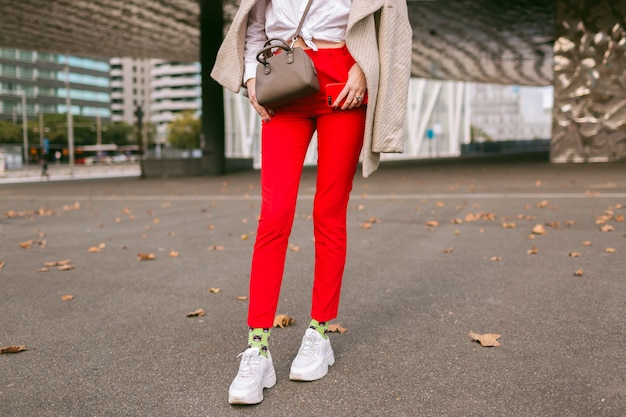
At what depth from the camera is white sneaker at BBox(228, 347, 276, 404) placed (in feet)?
7.55

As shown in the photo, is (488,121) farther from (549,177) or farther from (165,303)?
(165,303)

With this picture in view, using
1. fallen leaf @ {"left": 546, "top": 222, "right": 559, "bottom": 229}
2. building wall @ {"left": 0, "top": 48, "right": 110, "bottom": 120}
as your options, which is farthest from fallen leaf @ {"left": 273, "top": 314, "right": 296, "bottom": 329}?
building wall @ {"left": 0, "top": 48, "right": 110, "bottom": 120}

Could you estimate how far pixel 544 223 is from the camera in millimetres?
7723

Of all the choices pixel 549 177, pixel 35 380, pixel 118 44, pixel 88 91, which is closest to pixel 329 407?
pixel 35 380

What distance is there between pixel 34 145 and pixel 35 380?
9860 cm

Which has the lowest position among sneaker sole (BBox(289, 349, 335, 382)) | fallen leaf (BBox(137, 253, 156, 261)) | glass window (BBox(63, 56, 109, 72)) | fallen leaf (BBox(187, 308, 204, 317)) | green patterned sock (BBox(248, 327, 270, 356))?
fallen leaf (BBox(137, 253, 156, 261))

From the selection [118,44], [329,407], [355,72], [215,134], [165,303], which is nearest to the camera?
[329,407]

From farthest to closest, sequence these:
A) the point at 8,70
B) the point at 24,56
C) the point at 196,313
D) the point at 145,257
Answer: the point at 24,56 < the point at 8,70 < the point at 145,257 < the point at 196,313

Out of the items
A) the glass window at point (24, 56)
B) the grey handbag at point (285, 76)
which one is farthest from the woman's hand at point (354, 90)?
the glass window at point (24, 56)

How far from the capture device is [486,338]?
3.03m

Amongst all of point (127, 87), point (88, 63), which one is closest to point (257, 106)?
point (88, 63)

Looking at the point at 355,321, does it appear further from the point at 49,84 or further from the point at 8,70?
the point at 49,84

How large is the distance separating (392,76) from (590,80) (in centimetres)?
2116

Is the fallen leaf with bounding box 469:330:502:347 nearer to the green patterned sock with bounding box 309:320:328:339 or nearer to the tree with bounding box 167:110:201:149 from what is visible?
the green patterned sock with bounding box 309:320:328:339
